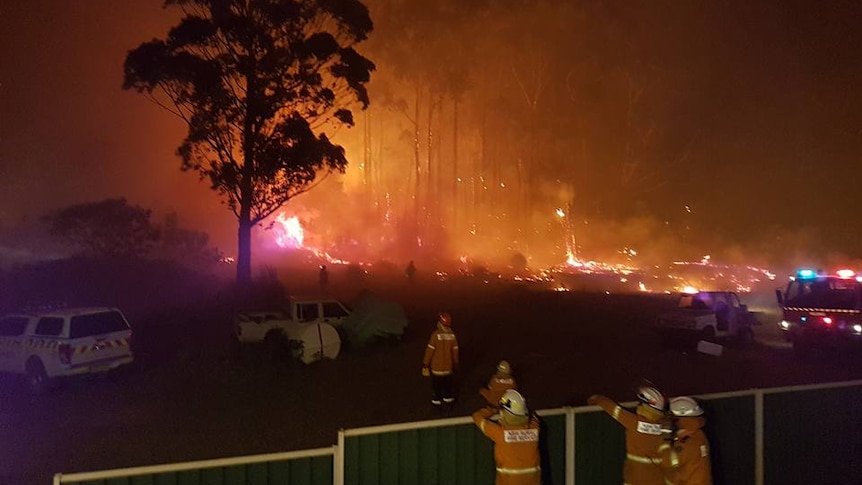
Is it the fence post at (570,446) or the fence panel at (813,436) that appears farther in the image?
the fence panel at (813,436)

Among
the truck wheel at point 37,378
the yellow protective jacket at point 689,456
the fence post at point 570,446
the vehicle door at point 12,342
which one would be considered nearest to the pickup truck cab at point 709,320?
the fence post at point 570,446

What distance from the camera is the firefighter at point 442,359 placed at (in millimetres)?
10438

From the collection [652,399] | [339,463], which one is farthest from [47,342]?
[652,399]

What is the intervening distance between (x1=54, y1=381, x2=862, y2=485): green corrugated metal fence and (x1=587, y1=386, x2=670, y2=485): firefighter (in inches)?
17.2

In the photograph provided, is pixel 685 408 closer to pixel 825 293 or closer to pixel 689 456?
pixel 689 456

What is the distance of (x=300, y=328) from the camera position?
16.2 metres

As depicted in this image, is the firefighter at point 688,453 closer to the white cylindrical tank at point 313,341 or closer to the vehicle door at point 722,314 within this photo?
the white cylindrical tank at point 313,341

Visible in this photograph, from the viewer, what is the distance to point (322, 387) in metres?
13.6

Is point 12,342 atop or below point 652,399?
below

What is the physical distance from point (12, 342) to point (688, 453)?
13.5m

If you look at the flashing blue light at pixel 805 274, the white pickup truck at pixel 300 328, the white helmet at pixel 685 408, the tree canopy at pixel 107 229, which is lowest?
the white pickup truck at pixel 300 328

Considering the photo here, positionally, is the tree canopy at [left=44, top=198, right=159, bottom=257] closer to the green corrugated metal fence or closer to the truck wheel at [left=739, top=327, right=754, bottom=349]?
the truck wheel at [left=739, top=327, right=754, bottom=349]

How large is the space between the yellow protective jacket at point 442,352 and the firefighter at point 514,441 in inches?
196

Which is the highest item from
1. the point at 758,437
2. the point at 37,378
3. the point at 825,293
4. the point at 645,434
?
the point at 825,293
